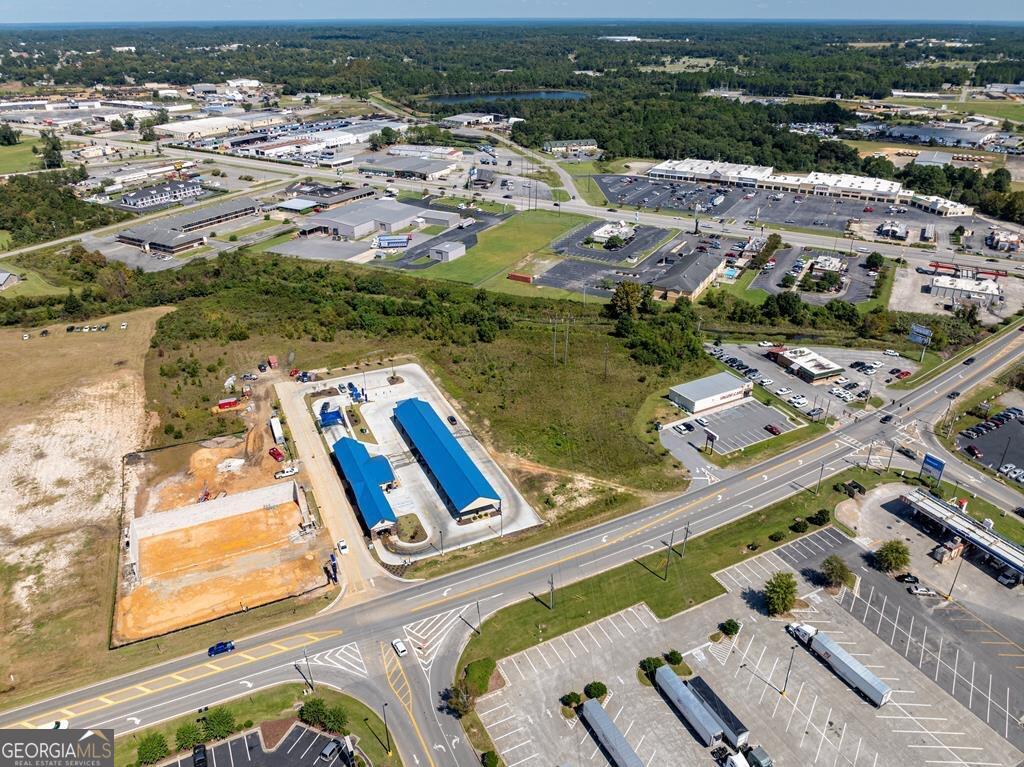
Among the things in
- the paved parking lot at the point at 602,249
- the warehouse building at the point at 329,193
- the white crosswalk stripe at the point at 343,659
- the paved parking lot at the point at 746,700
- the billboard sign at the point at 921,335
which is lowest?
the white crosswalk stripe at the point at 343,659

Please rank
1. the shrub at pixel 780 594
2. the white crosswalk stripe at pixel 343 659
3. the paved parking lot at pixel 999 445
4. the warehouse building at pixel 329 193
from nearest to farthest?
the white crosswalk stripe at pixel 343 659
the shrub at pixel 780 594
the paved parking lot at pixel 999 445
the warehouse building at pixel 329 193

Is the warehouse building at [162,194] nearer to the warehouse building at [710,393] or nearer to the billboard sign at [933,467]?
the warehouse building at [710,393]

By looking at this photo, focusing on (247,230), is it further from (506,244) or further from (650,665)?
(650,665)

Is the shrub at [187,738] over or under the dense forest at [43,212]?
under

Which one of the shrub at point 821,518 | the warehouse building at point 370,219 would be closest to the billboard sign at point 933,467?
the shrub at point 821,518

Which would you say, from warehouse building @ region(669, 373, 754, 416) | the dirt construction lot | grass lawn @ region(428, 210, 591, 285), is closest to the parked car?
the dirt construction lot

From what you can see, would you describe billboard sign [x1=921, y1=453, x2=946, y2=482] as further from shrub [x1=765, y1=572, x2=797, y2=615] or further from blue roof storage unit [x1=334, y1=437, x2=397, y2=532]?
blue roof storage unit [x1=334, y1=437, x2=397, y2=532]

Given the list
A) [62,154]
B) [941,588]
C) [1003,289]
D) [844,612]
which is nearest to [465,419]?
[844,612]

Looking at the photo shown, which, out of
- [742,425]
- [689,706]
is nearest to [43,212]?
[742,425]
